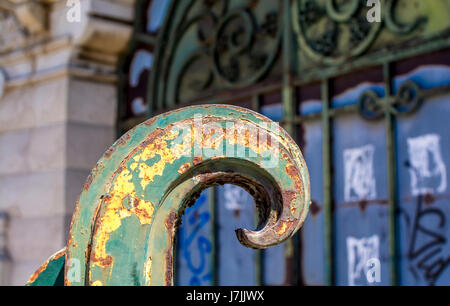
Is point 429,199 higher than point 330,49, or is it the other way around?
point 330,49

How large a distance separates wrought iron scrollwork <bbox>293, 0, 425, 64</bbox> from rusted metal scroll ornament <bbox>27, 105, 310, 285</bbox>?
11.7 ft

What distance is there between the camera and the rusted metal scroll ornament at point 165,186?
1.27m

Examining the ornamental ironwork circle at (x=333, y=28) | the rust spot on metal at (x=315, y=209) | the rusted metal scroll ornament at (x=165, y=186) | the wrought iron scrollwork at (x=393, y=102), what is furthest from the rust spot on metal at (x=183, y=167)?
the rust spot on metal at (x=315, y=209)

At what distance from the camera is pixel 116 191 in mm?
1285

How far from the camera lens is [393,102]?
15.3ft

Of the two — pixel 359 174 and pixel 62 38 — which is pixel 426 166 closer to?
pixel 359 174

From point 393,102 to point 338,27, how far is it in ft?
2.75

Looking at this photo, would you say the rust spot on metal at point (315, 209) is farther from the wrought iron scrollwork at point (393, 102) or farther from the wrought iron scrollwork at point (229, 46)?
the wrought iron scrollwork at point (229, 46)

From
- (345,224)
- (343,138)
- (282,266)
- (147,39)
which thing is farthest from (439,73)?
(147,39)

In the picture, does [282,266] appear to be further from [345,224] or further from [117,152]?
[117,152]

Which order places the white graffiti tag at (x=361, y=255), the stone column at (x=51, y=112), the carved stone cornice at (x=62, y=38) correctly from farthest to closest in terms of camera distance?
the carved stone cornice at (x=62, y=38) < the stone column at (x=51, y=112) < the white graffiti tag at (x=361, y=255)

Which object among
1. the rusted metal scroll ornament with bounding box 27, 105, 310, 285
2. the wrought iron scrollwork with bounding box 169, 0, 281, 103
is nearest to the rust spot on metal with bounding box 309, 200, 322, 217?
the wrought iron scrollwork with bounding box 169, 0, 281, 103

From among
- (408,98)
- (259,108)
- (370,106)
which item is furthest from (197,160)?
(259,108)

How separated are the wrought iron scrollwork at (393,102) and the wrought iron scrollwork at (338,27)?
0.36m
